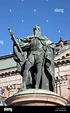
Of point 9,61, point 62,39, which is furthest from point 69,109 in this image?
point 9,61

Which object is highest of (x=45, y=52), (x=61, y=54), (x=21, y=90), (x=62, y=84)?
(x=61, y=54)

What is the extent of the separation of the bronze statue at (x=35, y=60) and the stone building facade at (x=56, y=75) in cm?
2693

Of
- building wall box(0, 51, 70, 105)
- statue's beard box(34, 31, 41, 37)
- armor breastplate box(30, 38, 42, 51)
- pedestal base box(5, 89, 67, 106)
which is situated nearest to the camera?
pedestal base box(5, 89, 67, 106)

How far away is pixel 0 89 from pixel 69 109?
39.9 meters

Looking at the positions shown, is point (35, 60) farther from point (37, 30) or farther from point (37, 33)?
point (37, 30)

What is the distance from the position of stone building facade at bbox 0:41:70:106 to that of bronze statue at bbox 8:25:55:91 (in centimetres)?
2693

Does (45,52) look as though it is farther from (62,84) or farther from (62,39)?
(62,39)

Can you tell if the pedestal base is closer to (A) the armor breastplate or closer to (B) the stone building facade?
(A) the armor breastplate

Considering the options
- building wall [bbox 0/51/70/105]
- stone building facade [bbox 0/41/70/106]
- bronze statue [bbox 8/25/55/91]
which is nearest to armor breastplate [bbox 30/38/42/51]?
bronze statue [bbox 8/25/55/91]

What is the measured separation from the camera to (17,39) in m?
13.5

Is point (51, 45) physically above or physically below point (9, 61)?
below

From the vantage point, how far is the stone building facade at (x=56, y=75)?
42781mm

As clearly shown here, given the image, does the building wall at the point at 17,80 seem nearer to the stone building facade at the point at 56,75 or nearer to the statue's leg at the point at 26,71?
the stone building facade at the point at 56,75

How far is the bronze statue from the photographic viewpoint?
502 inches
